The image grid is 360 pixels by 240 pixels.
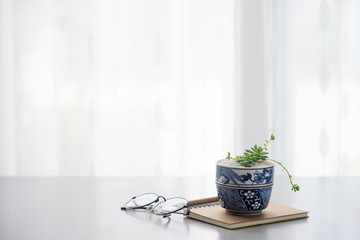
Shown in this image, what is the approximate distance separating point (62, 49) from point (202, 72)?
29.9 inches

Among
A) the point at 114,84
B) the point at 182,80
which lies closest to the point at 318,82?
the point at 182,80

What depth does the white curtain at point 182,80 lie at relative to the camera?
292cm

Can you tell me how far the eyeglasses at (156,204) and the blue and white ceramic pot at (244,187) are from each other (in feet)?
0.45

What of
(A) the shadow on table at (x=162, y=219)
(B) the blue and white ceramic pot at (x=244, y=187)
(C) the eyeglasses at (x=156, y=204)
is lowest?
(A) the shadow on table at (x=162, y=219)

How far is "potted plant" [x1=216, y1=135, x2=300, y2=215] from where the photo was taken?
117cm

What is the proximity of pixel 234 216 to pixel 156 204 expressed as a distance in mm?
221

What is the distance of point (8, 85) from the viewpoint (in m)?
2.97

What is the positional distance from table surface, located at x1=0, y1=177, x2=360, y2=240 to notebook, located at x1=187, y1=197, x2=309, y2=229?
0.01 metres

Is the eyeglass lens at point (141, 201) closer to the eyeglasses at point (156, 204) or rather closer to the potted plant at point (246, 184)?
the eyeglasses at point (156, 204)

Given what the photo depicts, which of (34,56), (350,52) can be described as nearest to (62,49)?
(34,56)

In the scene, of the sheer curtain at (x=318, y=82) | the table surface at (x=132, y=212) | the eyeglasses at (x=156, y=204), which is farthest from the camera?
the sheer curtain at (x=318, y=82)

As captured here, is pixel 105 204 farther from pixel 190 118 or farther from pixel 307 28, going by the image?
pixel 307 28

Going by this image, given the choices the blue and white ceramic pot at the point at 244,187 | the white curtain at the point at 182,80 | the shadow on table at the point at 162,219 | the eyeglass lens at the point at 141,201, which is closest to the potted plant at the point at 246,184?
the blue and white ceramic pot at the point at 244,187

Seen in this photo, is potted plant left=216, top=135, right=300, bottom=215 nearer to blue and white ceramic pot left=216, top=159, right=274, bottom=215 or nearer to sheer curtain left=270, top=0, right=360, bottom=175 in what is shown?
blue and white ceramic pot left=216, top=159, right=274, bottom=215
